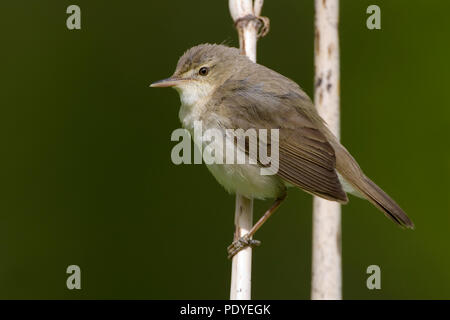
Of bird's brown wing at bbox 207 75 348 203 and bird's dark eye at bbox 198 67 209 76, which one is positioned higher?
bird's dark eye at bbox 198 67 209 76

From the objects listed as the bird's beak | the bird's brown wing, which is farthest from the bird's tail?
the bird's beak

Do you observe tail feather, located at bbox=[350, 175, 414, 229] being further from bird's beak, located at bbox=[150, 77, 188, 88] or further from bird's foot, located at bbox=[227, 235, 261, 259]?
bird's beak, located at bbox=[150, 77, 188, 88]

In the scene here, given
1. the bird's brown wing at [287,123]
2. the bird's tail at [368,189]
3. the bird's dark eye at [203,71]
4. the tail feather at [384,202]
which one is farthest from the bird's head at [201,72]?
the tail feather at [384,202]

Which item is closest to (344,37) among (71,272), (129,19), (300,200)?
(300,200)

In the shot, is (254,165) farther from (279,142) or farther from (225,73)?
(225,73)

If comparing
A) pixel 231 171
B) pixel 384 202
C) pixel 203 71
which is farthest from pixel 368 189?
pixel 203 71

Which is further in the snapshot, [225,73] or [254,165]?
[225,73]

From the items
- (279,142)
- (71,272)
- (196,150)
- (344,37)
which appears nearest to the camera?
(279,142)

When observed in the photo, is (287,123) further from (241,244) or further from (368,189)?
(241,244)

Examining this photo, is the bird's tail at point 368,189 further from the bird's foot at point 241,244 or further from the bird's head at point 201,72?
the bird's head at point 201,72
